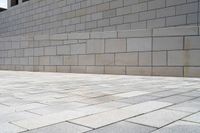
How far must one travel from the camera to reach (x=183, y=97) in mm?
5332

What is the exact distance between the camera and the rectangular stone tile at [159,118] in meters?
3.33

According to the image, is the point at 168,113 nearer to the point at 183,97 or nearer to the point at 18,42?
the point at 183,97

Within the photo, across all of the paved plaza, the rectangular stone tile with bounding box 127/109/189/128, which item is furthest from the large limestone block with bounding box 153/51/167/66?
the rectangular stone tile with bounding box 127/109/189/128

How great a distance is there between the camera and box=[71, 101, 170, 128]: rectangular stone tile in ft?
11.1

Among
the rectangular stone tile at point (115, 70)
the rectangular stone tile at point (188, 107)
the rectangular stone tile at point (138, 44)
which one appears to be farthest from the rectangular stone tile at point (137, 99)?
the rectangular stone tile at point (115, 70)

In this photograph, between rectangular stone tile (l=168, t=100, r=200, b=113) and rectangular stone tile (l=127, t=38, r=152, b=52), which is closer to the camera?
rectangular stone tile (l=168, t=100, r=200, b=113)

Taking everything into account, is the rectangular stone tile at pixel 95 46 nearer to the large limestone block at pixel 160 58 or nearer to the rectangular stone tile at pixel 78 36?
the rectangular stone tile at pixel 78 36

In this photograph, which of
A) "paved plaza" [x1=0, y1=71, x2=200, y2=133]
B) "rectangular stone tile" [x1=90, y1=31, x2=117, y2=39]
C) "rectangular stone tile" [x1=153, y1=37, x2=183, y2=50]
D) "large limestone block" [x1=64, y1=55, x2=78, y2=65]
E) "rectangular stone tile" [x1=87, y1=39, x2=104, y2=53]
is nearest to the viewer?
"paved plaza" [x1=0, y1=71, x2=200, y2=133]

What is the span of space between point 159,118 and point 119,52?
29.6ft

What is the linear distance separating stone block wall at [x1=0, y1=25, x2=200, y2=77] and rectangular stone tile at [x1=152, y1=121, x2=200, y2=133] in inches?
300

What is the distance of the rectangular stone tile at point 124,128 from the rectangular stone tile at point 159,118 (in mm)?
169

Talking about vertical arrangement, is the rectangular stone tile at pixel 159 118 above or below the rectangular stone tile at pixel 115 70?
below

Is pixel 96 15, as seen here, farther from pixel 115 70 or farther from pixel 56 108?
pixel 56 108

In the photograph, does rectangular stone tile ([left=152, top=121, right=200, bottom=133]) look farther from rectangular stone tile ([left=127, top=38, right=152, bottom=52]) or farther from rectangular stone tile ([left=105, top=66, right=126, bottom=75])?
rectangular stone tile ([left=105, top=66, right=126, bottom=75])
